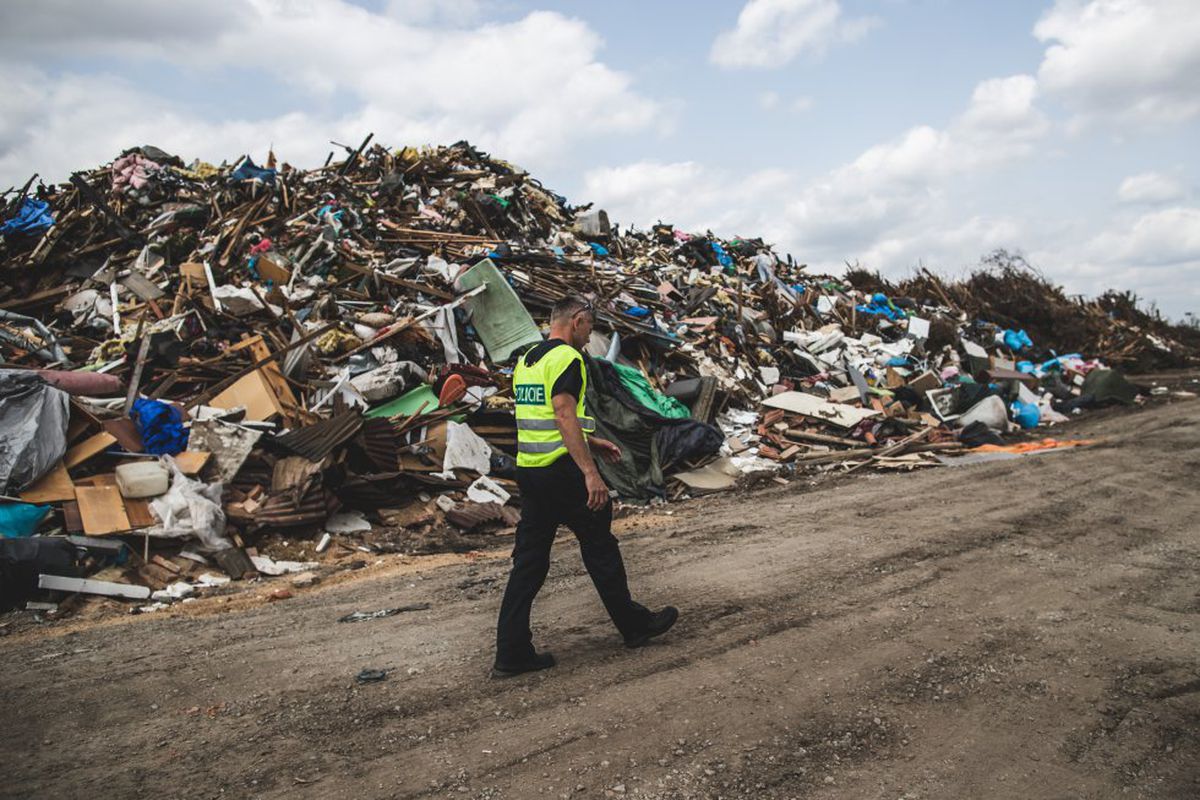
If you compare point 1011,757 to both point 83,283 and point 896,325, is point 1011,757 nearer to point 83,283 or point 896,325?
point 83,283

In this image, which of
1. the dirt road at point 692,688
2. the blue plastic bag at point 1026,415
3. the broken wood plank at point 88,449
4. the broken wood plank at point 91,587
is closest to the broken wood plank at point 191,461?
the broken wood plank at point 88,449

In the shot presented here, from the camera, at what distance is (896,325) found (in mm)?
16016

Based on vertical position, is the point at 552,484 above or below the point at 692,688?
above

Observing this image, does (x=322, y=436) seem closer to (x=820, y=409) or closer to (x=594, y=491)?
(x=594, y=491)

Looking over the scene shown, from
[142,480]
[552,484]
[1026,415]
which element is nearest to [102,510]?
[142,480]

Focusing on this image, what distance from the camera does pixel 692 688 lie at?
3287 mm

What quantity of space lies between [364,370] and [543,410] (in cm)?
587

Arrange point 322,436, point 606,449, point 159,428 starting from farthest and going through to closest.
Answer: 1. point 322,436
2. point 159,428
3. point 606,449

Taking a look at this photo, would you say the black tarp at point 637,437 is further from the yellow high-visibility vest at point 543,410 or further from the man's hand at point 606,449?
the yellow high-visibility vest at point 543,410

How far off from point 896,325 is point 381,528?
12560 millimetres

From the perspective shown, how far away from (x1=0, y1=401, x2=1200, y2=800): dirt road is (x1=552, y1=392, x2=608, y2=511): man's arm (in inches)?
33.8

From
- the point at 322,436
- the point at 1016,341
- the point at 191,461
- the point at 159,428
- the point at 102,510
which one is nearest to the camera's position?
the point at 102,510

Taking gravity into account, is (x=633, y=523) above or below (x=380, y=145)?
below

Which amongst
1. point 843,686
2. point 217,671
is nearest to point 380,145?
point 217,671
